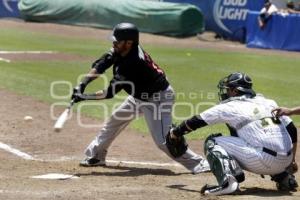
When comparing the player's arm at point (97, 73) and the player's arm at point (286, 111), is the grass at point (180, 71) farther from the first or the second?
the player's arm at point (286, 111)

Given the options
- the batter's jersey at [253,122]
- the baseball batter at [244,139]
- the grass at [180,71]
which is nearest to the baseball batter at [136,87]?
the baseball batter at [244,139]

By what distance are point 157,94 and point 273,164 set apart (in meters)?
2.04

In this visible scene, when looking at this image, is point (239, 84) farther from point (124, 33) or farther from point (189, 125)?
point (124, 33)

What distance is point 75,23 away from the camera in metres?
34.8

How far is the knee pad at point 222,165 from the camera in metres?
7.07

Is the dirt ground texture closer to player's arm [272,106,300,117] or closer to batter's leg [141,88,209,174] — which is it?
batter's leg [141,88,209,174]

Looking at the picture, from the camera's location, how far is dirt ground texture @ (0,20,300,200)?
720cm

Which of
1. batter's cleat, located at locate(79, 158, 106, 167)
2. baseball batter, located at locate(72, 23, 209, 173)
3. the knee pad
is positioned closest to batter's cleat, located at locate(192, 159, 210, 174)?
baseball batter, located at locate(72, 23, 209, 173)

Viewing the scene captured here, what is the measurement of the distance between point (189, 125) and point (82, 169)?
215 centimetres

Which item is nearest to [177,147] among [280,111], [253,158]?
[253,158]

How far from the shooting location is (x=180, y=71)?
19.4 m

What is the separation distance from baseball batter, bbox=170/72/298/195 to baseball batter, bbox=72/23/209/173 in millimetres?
1395

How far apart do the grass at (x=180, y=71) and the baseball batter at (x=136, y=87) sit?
8.66 ft

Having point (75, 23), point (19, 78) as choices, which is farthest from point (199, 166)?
point (75, 23)
